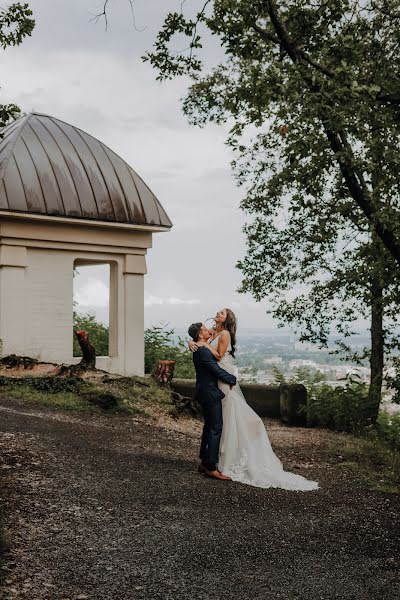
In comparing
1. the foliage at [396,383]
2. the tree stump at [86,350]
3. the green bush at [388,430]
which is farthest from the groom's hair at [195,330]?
the tree stump at [86,350]

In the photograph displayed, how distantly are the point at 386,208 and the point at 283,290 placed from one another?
4.73m

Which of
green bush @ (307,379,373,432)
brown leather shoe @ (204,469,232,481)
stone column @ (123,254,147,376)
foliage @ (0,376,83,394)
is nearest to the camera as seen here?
brown leather shoe @ (204,469,232,481)

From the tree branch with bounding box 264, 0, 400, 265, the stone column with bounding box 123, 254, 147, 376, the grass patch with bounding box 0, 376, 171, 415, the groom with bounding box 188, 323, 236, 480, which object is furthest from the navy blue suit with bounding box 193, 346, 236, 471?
the stone column with bounding box 123, 254, 147, 376

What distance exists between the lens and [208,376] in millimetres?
9680

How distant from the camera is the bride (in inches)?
377

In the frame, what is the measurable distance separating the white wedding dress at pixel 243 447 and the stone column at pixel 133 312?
8463 mm

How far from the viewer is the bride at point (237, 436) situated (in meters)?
9.59

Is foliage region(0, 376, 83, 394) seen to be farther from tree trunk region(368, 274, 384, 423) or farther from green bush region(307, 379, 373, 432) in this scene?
tree trunk region(368, 274, 384, 423)

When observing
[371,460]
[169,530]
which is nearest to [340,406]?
[371,460]

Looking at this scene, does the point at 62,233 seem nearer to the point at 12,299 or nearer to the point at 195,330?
the point at 12,299

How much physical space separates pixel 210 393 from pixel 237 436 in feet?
2.19

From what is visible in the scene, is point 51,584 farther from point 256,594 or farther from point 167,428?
point 167,428

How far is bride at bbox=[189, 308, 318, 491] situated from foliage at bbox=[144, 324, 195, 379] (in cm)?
1139

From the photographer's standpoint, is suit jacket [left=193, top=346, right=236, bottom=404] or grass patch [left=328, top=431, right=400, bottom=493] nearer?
suit jacket [left=193, top=346, right=236, bottom=404]
